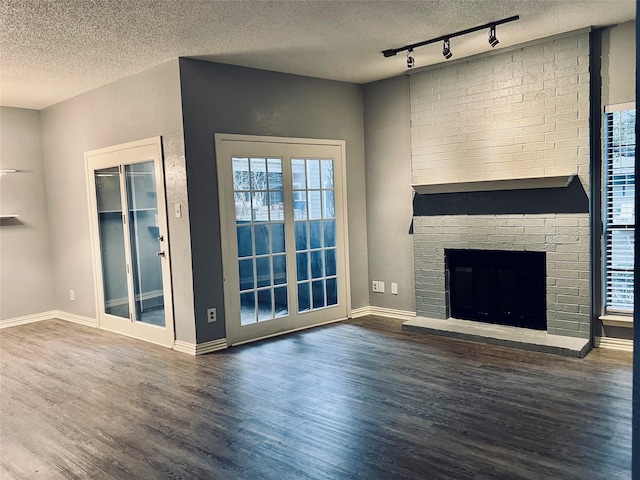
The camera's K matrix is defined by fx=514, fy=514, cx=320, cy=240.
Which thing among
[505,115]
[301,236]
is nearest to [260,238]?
[301,236]

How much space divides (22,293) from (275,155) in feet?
12.3

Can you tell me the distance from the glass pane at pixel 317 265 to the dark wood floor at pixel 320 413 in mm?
897

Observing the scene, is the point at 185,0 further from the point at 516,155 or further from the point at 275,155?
the point at 516,155

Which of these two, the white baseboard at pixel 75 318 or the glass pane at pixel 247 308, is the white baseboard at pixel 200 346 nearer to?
the glass pane at pixel 247 308

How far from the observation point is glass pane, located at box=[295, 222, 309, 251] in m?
5.32

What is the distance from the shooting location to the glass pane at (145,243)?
195 inches

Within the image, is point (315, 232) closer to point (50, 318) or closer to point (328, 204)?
point (328, 204)

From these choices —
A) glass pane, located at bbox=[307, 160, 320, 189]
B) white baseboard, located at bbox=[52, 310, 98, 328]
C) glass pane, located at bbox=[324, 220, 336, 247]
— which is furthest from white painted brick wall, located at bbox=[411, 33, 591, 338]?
white baseboard, located at bbox=[52, 310, 98, 328]

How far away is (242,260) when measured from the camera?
A: 4.92 meters

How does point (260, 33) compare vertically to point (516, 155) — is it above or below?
above

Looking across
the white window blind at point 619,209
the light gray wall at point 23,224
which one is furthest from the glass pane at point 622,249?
the light gray wall at point 23,224

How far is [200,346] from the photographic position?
462 cm

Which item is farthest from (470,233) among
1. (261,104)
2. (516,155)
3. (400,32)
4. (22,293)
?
(22,293)

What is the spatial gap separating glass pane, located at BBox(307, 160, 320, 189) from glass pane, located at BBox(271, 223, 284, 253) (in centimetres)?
58
